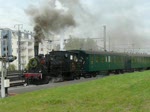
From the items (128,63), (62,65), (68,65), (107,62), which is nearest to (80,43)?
(128,63)

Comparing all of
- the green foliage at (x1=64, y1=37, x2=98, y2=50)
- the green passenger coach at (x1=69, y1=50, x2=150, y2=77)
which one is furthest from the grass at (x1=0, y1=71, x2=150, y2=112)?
the green foliage at (x1=64, y1=37, x2=98, y2=50)

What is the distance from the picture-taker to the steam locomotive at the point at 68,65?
1180 inches

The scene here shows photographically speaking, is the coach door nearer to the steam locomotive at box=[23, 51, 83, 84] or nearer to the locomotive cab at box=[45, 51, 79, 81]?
the steam locomotive at box=[23, 51, 83, 84]

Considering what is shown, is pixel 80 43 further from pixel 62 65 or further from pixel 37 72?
pixel 37 72

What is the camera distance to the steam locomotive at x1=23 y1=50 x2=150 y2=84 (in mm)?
29984

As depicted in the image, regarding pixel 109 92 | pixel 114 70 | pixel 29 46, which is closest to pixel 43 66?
pixel 114 70

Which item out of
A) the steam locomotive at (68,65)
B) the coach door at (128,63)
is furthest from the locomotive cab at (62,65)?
the coach door at (128,63)

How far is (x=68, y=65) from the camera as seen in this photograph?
105ft

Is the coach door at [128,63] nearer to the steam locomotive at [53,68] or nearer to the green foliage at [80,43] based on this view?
the steam locomotive at [53,68]

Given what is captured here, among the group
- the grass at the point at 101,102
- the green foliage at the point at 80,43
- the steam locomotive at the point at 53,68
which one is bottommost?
the grass at the point at 101,102

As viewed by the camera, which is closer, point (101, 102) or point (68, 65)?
point (101, 102)

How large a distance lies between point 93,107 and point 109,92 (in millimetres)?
2253

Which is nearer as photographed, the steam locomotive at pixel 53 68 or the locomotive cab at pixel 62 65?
the steam locomotive at pixel 53 68

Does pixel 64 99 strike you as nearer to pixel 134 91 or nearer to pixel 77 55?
pixel 134 91
